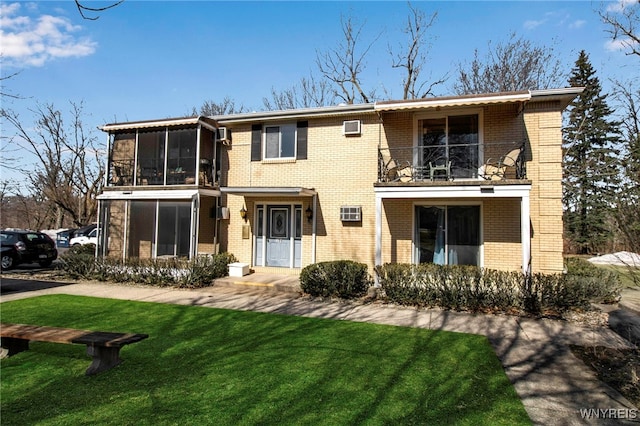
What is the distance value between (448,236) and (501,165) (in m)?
2.76

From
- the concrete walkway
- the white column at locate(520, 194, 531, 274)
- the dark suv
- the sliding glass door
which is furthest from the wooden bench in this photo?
the dark suv

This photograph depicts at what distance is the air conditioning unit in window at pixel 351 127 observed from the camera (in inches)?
492

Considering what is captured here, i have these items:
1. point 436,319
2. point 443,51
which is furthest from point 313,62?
point 436,319

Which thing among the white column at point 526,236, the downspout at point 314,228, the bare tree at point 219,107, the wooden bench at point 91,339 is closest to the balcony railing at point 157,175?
the downspout at point 314,228

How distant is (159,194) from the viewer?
45.2ft

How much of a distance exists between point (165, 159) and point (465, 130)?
11.6 m

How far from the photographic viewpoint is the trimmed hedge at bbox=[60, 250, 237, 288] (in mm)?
11758

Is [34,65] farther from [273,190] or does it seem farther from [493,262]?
[493,262]

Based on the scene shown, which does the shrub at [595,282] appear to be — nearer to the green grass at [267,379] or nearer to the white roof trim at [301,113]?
the green grass at [267,379]

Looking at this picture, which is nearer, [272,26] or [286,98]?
[272,26]

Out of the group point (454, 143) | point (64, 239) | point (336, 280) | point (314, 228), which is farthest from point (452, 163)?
point (64, 239)

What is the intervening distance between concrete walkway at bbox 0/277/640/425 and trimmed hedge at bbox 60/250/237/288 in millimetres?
537

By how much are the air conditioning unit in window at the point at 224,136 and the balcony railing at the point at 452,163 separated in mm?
6440

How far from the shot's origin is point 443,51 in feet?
75.1
